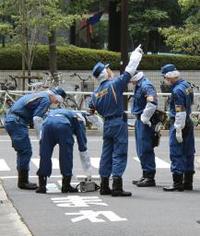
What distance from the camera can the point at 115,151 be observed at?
32.5 feet

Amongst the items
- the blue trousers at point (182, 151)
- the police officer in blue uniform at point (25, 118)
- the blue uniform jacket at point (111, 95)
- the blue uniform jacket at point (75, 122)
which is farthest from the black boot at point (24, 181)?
the blue trousers at point (182, 151)

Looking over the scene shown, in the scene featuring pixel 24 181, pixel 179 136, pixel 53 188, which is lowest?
pixel 53 188

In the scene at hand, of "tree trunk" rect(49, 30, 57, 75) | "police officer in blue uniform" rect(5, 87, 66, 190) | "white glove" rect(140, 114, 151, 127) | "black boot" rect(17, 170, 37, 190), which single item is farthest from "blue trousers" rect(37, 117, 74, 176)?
"tree trunk" rect(49, 30, 57, 75)

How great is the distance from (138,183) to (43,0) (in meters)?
13.8

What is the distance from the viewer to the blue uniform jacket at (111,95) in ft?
32.0

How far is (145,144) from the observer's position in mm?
10961

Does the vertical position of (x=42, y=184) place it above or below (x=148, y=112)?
below

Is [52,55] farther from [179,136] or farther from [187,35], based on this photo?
[179,136]

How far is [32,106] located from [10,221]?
2.47 m

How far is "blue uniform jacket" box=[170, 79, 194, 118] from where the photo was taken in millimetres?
10226

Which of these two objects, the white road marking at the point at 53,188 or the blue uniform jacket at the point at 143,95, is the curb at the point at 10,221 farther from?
the blue uniform jacket at the point at 143,95

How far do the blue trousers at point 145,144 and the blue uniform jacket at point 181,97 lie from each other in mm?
629

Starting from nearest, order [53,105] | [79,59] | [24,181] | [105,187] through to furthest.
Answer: [105,187] → [53,105] → [24,181] → [79,59]

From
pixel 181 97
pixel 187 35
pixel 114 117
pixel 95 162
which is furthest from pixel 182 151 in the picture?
pixel 187 35
